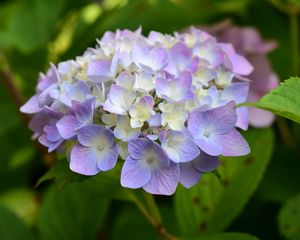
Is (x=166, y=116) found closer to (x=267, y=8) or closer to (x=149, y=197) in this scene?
(x=149, y=197)

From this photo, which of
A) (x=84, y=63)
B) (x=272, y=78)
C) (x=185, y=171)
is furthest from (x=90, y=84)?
(x=272, y=78)

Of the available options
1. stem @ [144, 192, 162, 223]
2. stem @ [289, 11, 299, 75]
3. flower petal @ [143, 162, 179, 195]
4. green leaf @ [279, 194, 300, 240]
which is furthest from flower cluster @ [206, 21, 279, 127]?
flower petal @ [143, 162, 179, 195]

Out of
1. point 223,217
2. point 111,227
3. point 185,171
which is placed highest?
point 185,171

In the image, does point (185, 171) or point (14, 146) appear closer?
point (185, 171)

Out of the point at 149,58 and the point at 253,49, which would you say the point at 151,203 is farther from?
the point at 253,49

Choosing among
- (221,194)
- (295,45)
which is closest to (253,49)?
(295,45)

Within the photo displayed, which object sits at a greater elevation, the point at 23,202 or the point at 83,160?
the point at 83,160

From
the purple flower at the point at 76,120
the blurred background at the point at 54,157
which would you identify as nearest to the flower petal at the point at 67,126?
the purple flower at the point at 76,120

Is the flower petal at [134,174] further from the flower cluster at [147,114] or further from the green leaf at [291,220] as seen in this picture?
the green leaf at [291,220]
